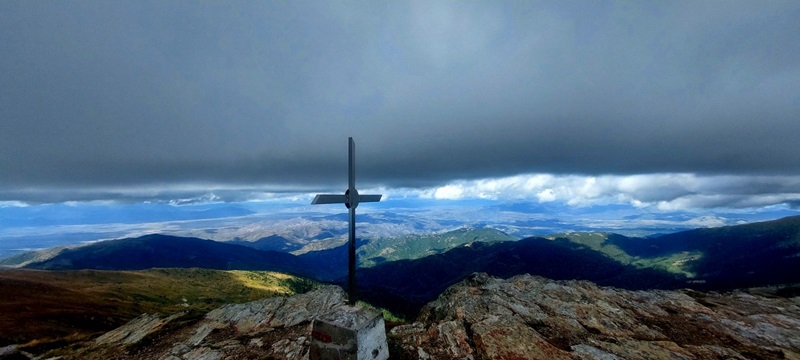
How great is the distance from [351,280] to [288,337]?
1234 cm

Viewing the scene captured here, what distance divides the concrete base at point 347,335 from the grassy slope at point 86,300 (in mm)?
31895

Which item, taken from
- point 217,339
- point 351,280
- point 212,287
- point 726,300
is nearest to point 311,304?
point 217,339

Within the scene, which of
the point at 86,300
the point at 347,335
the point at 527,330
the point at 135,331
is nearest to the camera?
the point at 347,335

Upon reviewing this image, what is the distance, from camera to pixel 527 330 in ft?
78.1

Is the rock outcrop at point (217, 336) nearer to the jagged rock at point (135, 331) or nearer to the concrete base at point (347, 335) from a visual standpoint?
the jagged rock at point (135, 331)

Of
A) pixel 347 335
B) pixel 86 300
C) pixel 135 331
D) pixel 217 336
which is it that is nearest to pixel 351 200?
pixel 347 335

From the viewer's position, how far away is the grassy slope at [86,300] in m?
42.2

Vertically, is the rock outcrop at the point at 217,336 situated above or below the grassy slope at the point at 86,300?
above

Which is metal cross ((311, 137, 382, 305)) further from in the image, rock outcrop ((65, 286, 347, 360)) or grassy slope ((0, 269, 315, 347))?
grassy slope ((0, 269, 315, 347))

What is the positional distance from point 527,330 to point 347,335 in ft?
54.4

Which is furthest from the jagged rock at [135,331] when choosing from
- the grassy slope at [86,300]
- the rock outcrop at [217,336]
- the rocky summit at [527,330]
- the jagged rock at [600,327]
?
the jagged rock at [600,327]

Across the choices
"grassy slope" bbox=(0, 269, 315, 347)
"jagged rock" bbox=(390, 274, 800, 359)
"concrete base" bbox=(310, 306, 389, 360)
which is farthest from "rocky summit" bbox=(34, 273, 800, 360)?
"grassy slope" bbox=(0, 269, 315, 347)

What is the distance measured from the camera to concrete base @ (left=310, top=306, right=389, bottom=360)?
13926mm

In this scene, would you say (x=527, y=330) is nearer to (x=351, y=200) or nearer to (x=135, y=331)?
(x=351, y=200)
